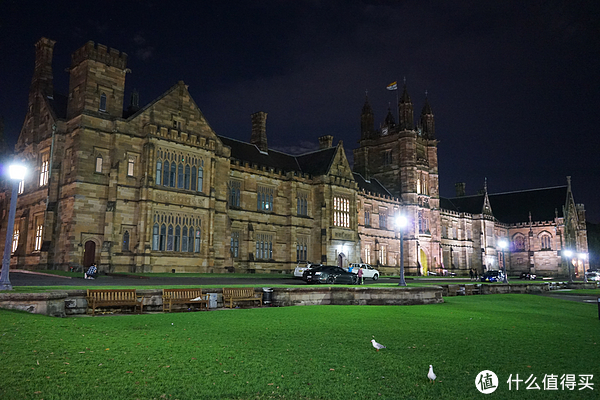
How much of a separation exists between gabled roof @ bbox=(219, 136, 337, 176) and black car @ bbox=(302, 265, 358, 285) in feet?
55.4

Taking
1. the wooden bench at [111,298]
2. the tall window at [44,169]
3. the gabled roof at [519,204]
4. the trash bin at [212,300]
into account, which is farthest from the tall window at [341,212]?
the wooden bench at [111,298]

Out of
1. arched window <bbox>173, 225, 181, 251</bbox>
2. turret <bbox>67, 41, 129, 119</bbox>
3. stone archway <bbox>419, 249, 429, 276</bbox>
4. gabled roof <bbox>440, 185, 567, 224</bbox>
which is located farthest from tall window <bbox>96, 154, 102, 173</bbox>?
gabled roof <bbox>440, 185, 567, 224</bbox>

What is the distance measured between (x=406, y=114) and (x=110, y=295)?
59604mm

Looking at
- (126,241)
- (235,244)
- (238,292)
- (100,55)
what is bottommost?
(238,292)

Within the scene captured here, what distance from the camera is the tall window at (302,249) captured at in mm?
48969

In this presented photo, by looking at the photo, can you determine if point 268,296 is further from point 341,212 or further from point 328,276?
point 341,212

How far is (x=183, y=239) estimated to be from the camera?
3719 centimetres

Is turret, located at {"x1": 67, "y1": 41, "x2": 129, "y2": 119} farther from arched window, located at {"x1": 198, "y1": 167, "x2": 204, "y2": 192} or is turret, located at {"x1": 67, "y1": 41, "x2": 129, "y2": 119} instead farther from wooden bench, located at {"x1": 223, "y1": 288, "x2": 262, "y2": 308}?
wooden bench, located at {"x1": 223, "y1": 288, "x2": 262, "y2": 308}

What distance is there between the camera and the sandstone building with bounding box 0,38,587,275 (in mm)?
33781

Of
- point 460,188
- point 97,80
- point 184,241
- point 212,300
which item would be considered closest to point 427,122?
point 460,188

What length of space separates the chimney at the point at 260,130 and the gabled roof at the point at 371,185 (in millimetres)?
16986

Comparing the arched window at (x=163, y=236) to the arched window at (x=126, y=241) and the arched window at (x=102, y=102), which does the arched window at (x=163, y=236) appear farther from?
the arched window at (x=102, y=102)

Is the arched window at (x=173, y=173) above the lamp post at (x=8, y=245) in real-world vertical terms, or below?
above

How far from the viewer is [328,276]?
107 ft
